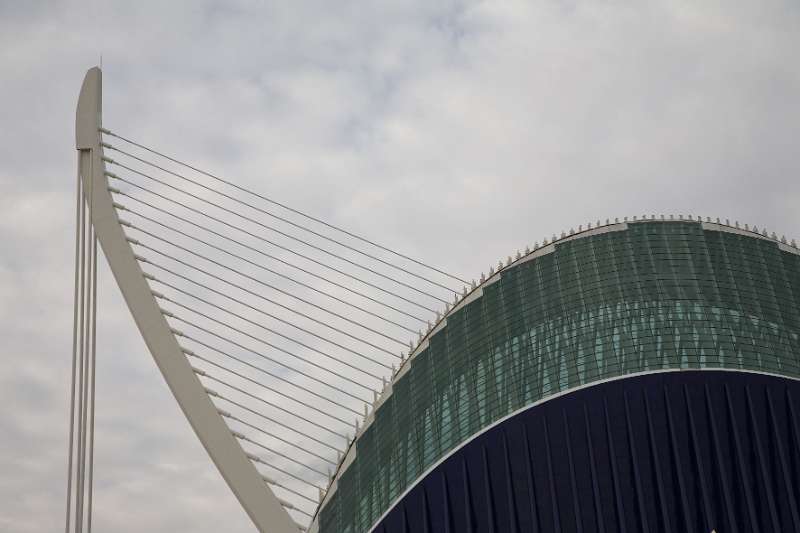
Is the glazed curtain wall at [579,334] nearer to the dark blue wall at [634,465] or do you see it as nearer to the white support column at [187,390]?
the dark blue wall at [634,465]

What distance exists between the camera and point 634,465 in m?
36.6

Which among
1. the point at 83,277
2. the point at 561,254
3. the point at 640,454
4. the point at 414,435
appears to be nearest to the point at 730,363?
the point at 640,454

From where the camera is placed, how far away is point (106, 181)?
128ft

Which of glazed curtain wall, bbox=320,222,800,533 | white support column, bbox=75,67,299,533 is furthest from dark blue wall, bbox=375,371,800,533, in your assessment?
white support column, bbox=75,67,299,533

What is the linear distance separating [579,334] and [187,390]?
13.4m

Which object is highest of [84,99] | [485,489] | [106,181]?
[84,99]

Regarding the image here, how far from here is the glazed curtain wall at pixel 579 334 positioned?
38.2m

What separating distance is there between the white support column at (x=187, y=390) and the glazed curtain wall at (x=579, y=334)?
4.24 m

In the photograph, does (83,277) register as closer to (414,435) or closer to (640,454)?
(414,435)

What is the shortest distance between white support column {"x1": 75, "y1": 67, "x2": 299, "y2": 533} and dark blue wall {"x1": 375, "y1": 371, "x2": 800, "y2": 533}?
4.28 m

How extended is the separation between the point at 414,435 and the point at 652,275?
33.5ft

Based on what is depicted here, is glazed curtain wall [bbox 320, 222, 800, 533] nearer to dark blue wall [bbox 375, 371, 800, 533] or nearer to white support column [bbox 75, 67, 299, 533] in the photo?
dark blue wall [bbox 375, 371, 800, 533]

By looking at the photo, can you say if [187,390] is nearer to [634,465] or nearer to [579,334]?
[579,334]

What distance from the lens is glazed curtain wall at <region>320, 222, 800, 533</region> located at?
3819cm
